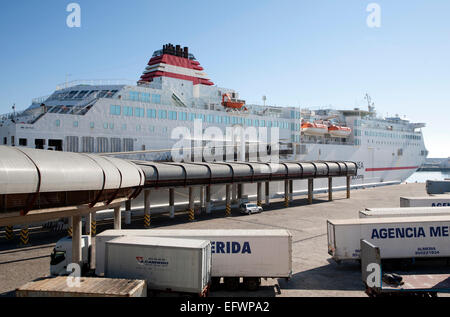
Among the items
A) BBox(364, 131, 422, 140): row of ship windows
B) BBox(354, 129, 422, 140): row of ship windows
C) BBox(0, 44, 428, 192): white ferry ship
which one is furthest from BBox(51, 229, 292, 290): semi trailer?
BBox(364, 131, 422, 140): row of ship windows

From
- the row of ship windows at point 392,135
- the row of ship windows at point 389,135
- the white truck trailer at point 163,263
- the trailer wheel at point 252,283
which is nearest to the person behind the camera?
the white truck trailer at point 163,263

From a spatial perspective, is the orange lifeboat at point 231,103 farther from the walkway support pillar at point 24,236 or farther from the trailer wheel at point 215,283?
the trailer wheel at point 215,283

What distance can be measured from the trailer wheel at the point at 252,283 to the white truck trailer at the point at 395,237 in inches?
220

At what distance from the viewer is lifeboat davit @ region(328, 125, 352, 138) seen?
213 feet

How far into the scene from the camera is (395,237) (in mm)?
20250

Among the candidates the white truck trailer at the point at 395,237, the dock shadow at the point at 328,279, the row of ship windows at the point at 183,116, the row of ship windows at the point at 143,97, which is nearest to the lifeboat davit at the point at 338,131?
the row of ship windows at the point at 183,116

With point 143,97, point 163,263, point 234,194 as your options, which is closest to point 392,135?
A: point 234,194

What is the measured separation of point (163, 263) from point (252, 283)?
4795mm

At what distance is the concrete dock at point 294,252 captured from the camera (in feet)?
56.7

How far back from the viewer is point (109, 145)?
112 feet

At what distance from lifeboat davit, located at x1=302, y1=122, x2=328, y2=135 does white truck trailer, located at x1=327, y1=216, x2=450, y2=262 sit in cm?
4159

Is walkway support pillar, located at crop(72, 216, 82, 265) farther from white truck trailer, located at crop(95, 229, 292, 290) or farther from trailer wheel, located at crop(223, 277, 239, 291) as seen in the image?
trailer wheel, located at crop(223, 277, 239, 291)
